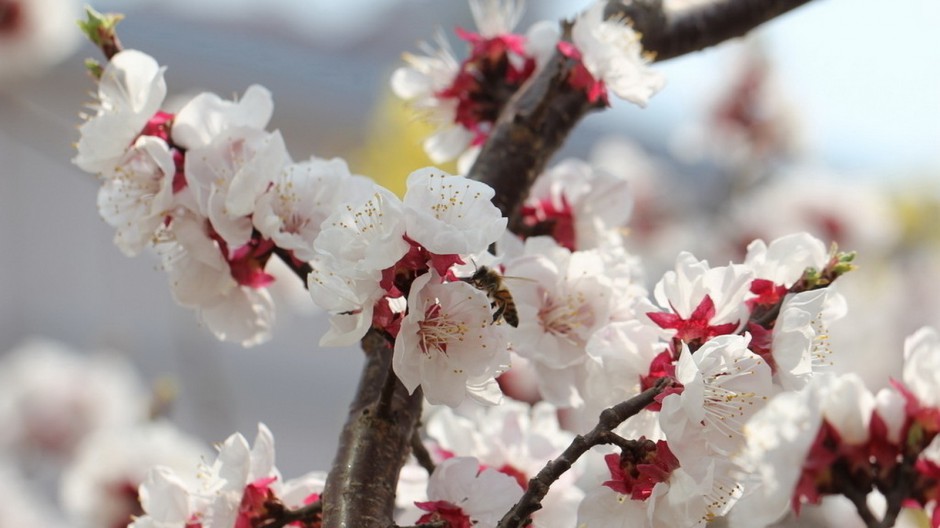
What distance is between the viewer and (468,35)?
0.94m

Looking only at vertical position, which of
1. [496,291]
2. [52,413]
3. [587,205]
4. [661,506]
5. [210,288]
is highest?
[52,413]

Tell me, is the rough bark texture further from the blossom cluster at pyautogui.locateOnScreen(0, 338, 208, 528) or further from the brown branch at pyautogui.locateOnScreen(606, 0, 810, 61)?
the blossom cluster at pyautogui.locateOnScreen(0, 338, 208, 528)

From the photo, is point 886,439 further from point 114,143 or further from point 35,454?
point 35,454

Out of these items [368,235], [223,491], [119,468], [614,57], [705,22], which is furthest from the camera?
[119,468]

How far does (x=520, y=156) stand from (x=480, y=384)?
275 millimetres

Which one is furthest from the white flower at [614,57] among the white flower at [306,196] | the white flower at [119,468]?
the white flower at [119,468]

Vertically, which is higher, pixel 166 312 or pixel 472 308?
pixel 166 312

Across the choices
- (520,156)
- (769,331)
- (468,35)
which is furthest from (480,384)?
(468,35)

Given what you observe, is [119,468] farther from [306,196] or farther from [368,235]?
[368,235]

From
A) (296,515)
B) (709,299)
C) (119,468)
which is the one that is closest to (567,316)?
(709,299)

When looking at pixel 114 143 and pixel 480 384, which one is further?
pixel 114 143

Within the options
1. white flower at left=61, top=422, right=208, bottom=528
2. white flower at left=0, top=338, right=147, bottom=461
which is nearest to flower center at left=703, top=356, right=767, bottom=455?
white flower at left=61, top=422, right=208, bottom=528

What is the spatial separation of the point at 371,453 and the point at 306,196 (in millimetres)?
179

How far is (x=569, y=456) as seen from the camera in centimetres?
54
